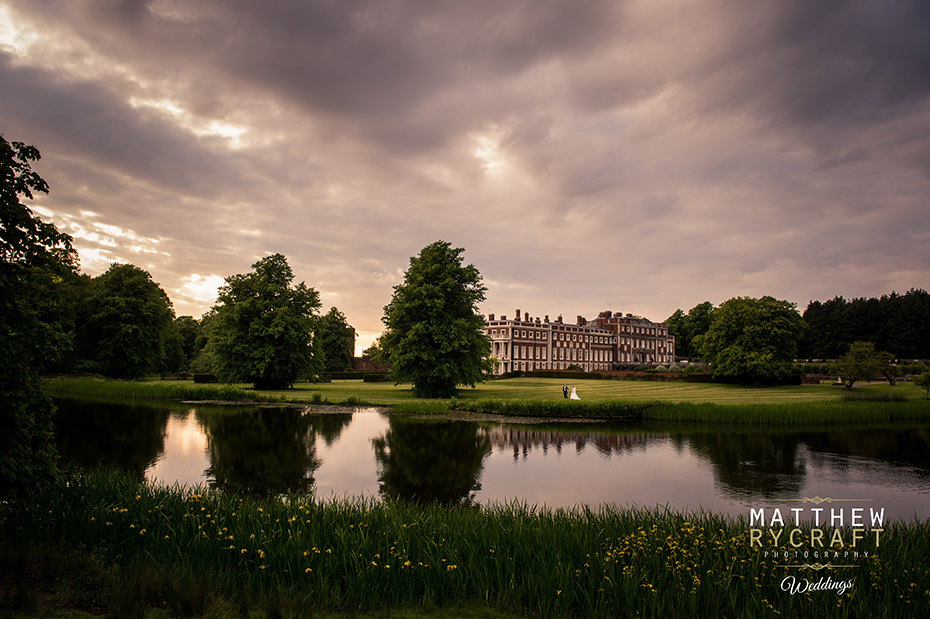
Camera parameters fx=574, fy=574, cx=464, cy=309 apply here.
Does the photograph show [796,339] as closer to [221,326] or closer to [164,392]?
[221,326]

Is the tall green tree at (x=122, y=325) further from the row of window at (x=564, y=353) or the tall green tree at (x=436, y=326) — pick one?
the row of window at (x=564, y=353)

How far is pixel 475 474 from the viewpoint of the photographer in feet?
61.0

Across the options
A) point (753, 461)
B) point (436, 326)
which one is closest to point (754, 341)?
point (436, 326)

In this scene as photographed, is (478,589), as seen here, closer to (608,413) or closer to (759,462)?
(759,462)

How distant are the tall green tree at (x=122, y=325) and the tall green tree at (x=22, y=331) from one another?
58.7 metres

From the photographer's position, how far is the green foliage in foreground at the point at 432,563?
669cm

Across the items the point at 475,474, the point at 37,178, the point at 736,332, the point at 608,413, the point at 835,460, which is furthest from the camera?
the point at 736,332

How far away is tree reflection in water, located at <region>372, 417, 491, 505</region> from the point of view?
52.2 feet

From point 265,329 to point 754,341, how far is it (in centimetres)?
5037

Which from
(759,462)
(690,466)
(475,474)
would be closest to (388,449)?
(475,474)

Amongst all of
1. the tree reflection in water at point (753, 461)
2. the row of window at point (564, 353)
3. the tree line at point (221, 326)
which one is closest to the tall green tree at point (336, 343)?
the tree line at point (221, 326)

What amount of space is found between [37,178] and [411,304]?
39.4m

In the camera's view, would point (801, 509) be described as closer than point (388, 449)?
Yes

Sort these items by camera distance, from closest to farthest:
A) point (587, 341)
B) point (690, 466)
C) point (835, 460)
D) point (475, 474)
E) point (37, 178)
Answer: point (37, 178), point (475, 474), point (690, 466), point (835, 460), point (587, 341)
